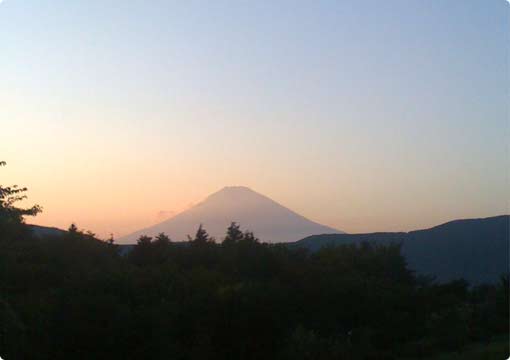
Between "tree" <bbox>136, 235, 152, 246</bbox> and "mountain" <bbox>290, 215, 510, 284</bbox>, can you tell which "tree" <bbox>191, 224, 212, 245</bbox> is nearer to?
"tree" <bbox>136, 235, 152, 246</bbox>

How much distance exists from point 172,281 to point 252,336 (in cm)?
505

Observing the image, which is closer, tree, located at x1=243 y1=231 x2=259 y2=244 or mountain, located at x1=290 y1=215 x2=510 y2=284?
tree, located at x1=243 y1=231 x2=259 y2=244

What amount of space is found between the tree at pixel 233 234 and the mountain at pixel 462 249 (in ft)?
10.3

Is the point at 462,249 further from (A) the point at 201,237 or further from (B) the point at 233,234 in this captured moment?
(A) the point at 201,237

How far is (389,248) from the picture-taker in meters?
36.2

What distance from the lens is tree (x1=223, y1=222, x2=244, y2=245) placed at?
34362 mm

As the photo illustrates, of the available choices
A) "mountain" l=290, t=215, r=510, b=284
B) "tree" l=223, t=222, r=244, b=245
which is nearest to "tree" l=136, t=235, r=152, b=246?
"tree" l=223, t=222, r=244, b=245

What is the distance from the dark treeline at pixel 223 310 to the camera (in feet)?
54.6

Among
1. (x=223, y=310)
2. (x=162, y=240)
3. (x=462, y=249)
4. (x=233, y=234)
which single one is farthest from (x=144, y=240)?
(x=462, y=249)

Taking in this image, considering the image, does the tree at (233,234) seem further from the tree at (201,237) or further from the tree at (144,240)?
the tree at (144,240)

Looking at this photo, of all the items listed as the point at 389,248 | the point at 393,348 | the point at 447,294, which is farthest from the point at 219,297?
the point at 389,248

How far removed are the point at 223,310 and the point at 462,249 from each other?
925 inches

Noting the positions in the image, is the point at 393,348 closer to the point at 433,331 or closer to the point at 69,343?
the point at 433,331

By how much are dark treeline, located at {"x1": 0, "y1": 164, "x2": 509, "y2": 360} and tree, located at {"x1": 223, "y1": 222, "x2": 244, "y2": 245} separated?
10.2 feet
